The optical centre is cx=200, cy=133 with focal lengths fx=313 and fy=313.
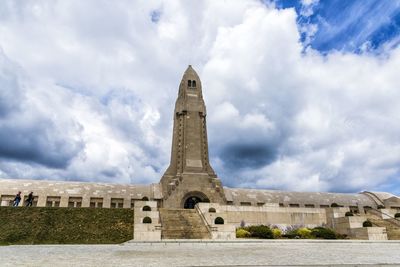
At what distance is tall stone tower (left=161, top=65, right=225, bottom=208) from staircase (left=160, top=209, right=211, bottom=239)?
11279mm

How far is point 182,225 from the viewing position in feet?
92.2

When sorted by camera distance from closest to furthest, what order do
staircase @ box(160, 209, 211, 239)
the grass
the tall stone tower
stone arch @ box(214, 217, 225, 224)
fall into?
the grass → staircase @ box(160, 209, 211, 239) → stone arch @ box(214, 217, 225, 224) → the tall stone tower

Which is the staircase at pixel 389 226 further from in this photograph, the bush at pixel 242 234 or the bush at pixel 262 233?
the bush at pixel 242 234

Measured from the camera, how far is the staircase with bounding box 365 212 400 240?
1186 inches

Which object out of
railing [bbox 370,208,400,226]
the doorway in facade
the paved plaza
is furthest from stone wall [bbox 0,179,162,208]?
the paved plaza

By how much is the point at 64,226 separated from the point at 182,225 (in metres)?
9.87

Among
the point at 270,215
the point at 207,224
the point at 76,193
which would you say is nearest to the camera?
the point at 207,224

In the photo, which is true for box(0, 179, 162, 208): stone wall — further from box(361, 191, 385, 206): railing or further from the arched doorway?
box(361, 191, 385, 206): railing

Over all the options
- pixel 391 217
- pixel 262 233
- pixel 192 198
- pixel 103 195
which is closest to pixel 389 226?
pixel 391 217

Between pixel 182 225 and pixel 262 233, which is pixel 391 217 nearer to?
pixel 262 233

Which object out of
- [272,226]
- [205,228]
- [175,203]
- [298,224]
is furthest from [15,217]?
[298,224]

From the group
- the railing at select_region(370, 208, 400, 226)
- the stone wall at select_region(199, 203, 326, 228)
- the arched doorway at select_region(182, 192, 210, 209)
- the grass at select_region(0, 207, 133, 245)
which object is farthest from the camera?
the arched doorway at select_region(182, 192, 210, 209)

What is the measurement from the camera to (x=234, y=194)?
54375 millimetres

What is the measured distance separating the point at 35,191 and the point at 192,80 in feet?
100
